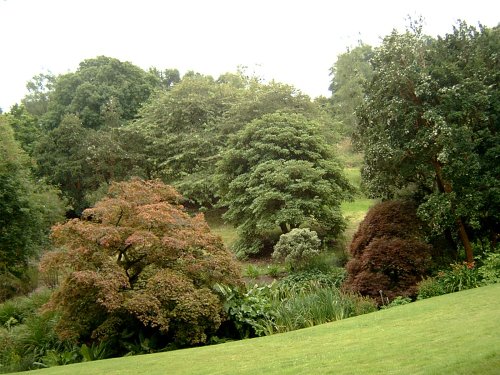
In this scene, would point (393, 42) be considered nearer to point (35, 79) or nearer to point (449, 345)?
point (449, 345)

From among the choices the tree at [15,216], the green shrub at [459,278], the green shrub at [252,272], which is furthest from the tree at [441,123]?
the tree at [15,216]

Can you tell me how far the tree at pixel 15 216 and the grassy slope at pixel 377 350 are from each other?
1400 centimetres

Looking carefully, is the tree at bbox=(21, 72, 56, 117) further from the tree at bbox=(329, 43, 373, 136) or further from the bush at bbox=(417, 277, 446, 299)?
the bush at bbox=(417, 277, 446, 299)

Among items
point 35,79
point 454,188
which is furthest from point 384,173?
point 35,79

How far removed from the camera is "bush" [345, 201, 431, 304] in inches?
524

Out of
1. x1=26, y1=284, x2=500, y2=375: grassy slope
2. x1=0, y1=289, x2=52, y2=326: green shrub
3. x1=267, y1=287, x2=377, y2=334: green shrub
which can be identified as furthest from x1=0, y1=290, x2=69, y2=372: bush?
x1=267, y1=287, x2=377, y2=334: green shrub

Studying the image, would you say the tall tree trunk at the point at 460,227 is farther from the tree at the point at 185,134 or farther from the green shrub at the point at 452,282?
the tree at the point at 185,134

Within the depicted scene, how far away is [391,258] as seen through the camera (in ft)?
44.1

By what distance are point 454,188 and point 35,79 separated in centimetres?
6306

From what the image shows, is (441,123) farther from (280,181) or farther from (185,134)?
(185,134)

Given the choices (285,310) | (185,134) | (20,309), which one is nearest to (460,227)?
(285,310)

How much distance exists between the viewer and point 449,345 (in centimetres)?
589

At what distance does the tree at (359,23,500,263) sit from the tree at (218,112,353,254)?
5.03m

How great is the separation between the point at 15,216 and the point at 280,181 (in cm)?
1202
